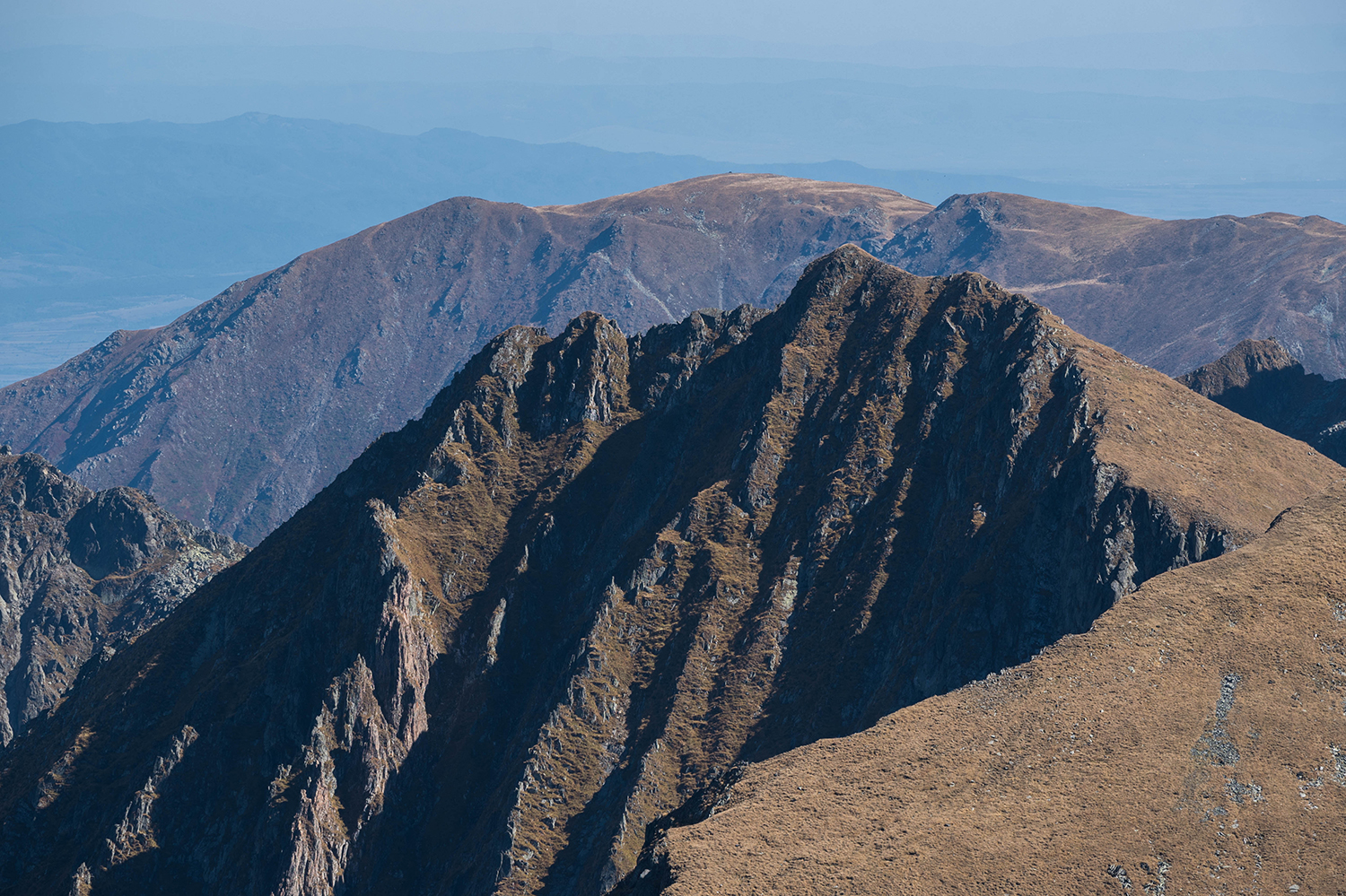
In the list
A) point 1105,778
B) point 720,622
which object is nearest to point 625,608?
point 720,622

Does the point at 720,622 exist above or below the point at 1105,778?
above

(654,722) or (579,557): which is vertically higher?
(579,557)

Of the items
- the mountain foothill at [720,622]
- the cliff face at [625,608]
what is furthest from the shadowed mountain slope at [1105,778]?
the cliff face at [625,608]

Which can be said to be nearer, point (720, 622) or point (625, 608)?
point (720, 622)

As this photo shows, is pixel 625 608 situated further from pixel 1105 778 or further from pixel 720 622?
pixel 1105 778

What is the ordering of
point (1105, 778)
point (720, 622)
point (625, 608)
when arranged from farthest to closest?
1. point (625, 608)
2. point (720, 622)
3. point (1105, 778)

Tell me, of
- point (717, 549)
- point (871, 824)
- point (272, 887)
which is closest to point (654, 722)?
point (717, 549)

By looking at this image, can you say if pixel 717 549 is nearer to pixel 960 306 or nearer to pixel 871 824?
pixel 960 306
